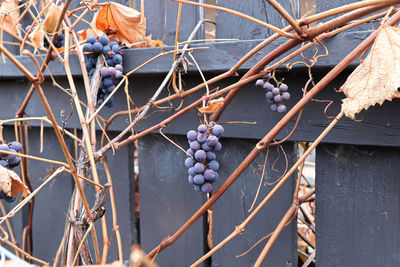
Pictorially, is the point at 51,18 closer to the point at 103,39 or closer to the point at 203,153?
the point at 103,39

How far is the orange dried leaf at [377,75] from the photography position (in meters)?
0.73

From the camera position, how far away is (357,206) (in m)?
1.04

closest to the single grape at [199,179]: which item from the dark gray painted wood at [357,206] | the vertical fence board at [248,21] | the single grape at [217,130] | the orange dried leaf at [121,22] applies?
the single grape at [217,130]

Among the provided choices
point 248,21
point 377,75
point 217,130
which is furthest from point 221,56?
point 377,75

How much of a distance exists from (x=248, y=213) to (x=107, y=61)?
25.8 inches

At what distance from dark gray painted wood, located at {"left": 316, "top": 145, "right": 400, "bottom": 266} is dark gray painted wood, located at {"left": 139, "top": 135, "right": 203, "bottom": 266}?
41cm

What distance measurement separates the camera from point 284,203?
1.14m

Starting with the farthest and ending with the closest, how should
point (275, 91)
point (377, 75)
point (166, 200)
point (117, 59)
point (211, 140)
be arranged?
point (166, 200) < point (117, 59) < point (275, 91) < point (211, 140) < point (377, 75)

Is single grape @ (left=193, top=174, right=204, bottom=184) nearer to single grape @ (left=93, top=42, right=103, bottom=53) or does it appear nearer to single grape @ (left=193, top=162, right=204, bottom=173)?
single grape @ (left=193, top=162, right=204, bottom=173)

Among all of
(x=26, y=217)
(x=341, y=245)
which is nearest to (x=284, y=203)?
(x=341, y=245)

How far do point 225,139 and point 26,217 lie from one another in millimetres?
1083

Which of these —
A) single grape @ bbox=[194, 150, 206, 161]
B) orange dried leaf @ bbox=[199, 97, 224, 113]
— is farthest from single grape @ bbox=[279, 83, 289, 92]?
single grape @ bbox=[194, 150, 206, 161]

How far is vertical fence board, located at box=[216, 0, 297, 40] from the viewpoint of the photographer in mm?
1116

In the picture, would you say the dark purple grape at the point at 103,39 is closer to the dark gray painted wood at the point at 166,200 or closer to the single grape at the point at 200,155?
the dark gray painted wood at the point at 166,200
